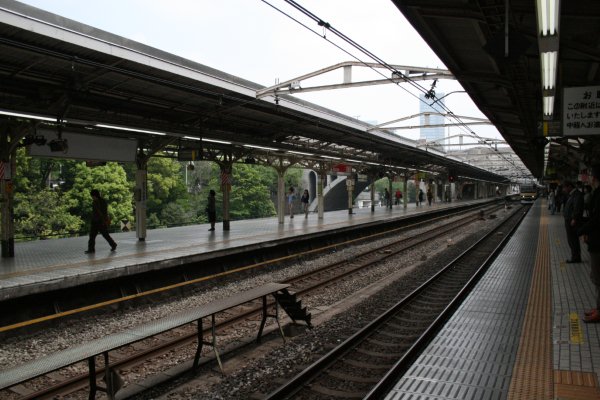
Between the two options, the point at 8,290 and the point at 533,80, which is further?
the point at 533,80

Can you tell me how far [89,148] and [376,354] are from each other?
29.2 feet

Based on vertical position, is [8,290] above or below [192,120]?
below

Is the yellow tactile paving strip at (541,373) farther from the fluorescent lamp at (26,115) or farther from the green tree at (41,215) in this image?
the green tree at (41,215)

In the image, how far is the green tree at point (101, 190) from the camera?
1132 inches

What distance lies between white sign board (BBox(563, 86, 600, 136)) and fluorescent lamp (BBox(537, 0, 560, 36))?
385cm

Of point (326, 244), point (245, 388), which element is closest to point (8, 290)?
point (245, 388)

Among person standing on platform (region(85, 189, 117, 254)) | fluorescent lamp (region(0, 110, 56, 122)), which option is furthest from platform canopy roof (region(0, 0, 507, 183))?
person standing on platform (region(85, 189, 117, 254))

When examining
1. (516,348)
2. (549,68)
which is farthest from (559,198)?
(516,348)

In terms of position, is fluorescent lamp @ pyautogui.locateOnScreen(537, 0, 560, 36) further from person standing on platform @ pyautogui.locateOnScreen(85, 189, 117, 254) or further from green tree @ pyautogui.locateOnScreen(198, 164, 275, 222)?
green tree @ pyautogui.locateOnScreen(198, 164, 275, 222)

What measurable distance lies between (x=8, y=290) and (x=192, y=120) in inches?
279

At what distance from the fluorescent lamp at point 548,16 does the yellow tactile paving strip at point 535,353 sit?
3363 millimetres

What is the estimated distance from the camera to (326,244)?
60.8 ft

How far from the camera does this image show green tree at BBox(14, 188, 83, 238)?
80.2ft

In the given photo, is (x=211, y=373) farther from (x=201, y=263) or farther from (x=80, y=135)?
(x=80, y=135)
